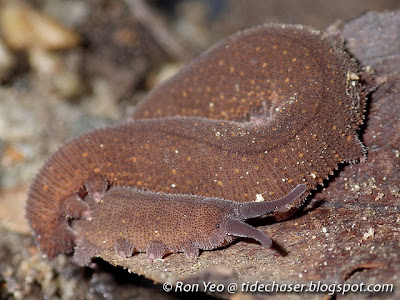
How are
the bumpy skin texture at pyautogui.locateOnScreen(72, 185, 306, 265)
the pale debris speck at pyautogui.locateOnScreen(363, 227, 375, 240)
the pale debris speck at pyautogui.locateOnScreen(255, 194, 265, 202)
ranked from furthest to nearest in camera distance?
the pale debris speck at pyautogui.locateOnScreen(255, 194, 265, 202) < the bumpy skin texture at pyautogui.locateOnScreen(72, 185, 306, 265) < the pale debris speck at pyautogui.locateOnScreen(363, 227, 375, 240)

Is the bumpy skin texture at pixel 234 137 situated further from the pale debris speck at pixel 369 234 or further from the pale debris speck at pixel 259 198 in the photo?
the pale debris speck at pixel 369 234

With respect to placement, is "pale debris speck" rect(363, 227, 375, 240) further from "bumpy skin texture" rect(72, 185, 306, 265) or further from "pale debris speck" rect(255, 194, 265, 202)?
"pale debris speck" rect(255, 194, 265, 202)

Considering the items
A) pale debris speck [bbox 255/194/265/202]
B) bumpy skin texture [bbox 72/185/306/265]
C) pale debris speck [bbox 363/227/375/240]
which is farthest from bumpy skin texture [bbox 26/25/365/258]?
pale debris speck [bbox 363/227/375/240]

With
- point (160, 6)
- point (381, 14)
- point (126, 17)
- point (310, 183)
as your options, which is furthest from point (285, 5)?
point (310, 183)

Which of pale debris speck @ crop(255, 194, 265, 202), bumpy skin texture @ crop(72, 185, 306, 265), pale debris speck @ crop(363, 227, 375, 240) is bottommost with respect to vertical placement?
bumpy skin texture @ crop(72, 185, 306, 265)

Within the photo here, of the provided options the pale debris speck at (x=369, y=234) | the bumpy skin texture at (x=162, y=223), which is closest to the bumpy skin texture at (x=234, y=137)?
the bumpy skin texture at (x=162, y=223)

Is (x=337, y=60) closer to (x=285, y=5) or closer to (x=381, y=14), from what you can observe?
(x=381, y=14)
